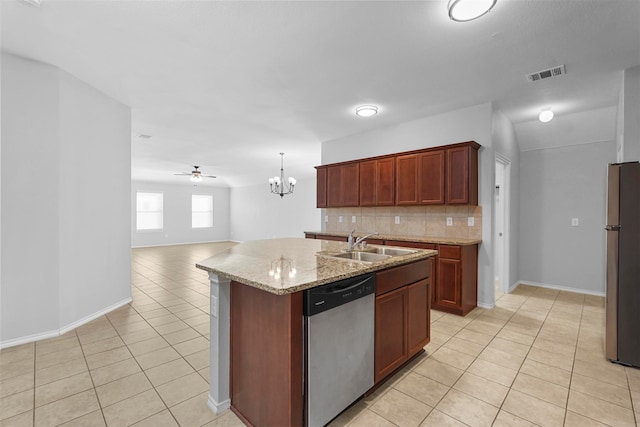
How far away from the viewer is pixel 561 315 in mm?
3500

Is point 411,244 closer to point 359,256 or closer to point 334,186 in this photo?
point 359,256

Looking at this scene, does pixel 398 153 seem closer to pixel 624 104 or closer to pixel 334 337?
pixel 624 104

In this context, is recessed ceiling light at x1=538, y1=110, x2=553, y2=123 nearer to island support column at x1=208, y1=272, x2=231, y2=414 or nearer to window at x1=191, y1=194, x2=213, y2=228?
island support column at x1=208, y1=272, x2=231, y2=414

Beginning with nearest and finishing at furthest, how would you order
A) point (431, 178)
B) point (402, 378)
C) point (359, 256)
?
1. point (402, 378)
2. point (359, 256)
3. point (431, 178)

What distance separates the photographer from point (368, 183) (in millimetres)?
4816

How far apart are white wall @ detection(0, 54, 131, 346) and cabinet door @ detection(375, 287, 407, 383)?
3.15 metres

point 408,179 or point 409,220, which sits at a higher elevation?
point 408,179

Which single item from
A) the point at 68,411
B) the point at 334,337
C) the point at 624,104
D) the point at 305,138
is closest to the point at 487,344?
the point at 334,337

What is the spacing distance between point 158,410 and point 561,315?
425 cm

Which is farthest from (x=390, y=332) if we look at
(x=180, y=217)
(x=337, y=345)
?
(x=180, y=217)

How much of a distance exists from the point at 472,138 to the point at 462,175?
1.88 feet

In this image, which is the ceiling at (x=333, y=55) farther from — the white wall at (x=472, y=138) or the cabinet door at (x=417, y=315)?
the cabinet door at (x=417, y=315)

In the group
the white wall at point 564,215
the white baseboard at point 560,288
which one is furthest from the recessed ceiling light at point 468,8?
the white baseboard at point 560,288

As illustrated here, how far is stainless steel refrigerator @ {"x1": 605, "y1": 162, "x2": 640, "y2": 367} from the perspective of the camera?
2334 mm
